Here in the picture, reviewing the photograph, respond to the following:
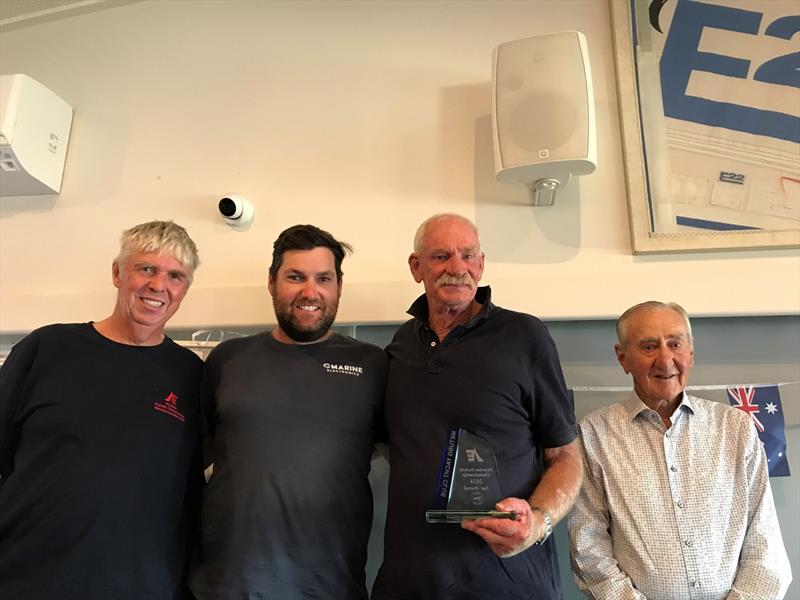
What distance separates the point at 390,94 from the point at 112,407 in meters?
1.48

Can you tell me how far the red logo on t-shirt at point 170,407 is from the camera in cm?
129

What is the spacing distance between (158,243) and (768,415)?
183 cm

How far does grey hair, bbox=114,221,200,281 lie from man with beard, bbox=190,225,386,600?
0.88 ft

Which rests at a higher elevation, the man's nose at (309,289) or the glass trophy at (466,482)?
the man's nose at (309,289)

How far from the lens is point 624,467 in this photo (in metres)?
1.36

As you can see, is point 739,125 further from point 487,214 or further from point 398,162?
point 398,162

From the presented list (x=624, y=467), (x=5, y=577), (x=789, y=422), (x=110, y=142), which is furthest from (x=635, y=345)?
(x=110, y=142)

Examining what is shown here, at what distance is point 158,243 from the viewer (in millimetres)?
1398

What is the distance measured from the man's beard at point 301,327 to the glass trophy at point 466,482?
1.51 ft

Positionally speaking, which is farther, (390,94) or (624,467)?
(390,94)

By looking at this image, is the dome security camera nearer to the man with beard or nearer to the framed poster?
the man with beard

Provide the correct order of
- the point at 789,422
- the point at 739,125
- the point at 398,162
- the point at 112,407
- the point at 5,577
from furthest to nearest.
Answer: the point at 398,162
the point at 739,125
the point at 789,422
the point at 112,407
the point at 5,577

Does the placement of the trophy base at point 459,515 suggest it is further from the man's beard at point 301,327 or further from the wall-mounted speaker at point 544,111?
the wall-mounted speaker at point 544,111

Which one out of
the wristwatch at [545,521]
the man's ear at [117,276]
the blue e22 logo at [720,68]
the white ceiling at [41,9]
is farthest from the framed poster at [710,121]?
the white ceiling at [41,9]
